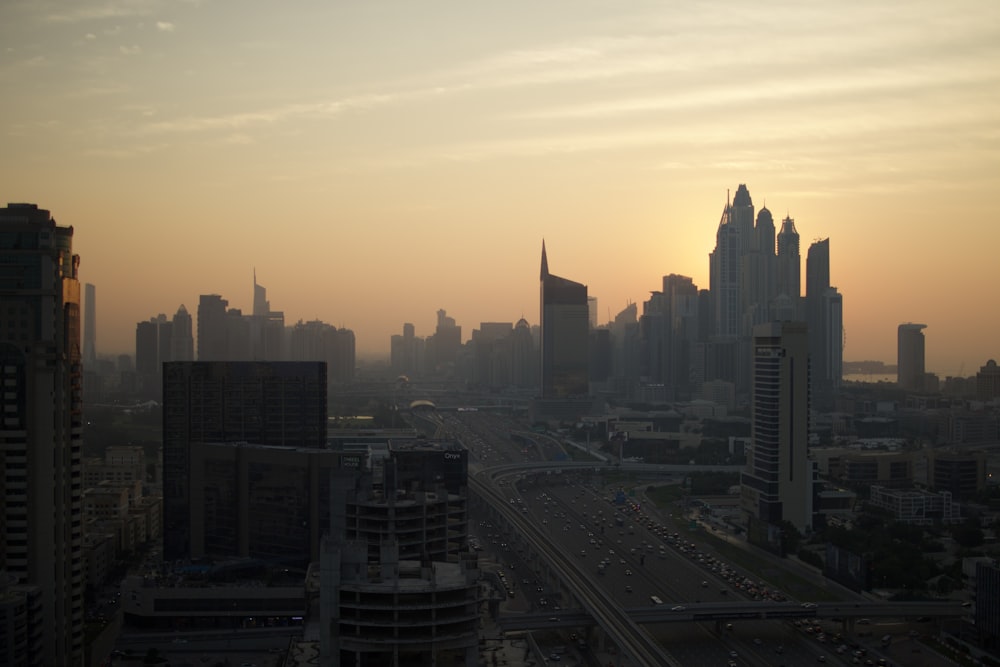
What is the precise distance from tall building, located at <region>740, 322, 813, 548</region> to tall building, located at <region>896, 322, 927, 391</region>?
108 feet

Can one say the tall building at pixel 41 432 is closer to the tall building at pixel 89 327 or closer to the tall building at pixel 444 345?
the tall building at pixel 89 327

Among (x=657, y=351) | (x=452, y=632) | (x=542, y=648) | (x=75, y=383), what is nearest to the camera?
(x=452, y=632)

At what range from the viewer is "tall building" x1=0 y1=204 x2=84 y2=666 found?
8898mm

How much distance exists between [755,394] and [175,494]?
9.56m

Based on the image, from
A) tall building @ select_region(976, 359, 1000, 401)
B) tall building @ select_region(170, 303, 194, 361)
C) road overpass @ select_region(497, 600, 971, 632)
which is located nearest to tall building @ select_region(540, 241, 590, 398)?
tall building @ select_region(976, 359, 1000, 401)

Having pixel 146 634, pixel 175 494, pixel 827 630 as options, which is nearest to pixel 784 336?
pixel 827 630

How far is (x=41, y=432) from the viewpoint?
9.03 metres

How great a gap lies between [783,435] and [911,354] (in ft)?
114

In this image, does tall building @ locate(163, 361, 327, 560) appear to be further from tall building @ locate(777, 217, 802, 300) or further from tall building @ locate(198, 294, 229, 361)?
tall building @ locate(777, 217, 802, 300)

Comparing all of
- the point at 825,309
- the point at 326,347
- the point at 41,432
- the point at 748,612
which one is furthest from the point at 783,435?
the point at 825,309

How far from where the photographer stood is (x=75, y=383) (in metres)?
9.36

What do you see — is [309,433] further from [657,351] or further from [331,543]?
[657,351]

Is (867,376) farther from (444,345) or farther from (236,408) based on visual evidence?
(236,408)

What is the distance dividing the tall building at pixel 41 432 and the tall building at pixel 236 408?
5.62m
